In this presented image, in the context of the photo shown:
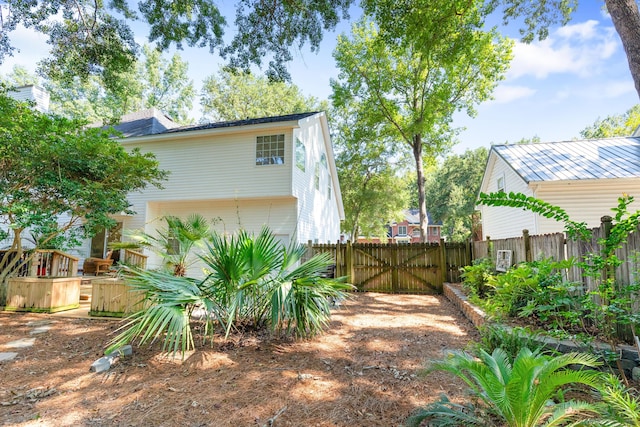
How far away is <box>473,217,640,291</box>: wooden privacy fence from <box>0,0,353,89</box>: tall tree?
6530mm

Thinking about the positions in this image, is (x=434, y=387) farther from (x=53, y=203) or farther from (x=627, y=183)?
(x=627, y=183)

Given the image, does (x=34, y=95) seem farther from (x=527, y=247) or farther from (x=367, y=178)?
(x=527, y=247)

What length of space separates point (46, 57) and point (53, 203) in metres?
4.07

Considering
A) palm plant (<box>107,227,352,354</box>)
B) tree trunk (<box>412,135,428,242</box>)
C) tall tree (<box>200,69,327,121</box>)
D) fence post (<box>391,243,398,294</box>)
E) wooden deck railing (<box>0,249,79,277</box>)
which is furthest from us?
tall tree (<box>200,69,327,121</box>)

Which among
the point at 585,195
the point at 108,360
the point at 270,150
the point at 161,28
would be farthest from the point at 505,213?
the point at 108,360

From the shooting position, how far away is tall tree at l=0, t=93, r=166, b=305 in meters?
6.00

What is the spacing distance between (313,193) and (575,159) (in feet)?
30.3

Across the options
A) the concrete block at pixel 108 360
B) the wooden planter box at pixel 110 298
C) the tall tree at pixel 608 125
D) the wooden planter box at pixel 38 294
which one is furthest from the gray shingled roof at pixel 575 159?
the tall tree at pixel 608 125

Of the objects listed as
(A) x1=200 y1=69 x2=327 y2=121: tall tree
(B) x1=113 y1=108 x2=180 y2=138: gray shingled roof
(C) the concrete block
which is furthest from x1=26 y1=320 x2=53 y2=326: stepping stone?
(A) x1=200 y1=69 x2=327 y2=121: tall tree

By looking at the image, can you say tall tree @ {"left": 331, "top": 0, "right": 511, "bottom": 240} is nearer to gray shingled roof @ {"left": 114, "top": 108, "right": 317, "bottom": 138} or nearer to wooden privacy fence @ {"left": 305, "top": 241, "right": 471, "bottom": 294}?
wooden privacy fence @ {"left": 305, "top": 241, "right": 471, "bottom": 294}

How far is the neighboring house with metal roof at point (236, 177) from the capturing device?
1063 cm

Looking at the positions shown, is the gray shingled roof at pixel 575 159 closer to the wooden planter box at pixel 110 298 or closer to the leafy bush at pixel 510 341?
the leafy bush at pixel 510 341

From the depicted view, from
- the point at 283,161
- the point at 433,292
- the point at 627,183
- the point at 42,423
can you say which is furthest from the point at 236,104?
the point at 42,423

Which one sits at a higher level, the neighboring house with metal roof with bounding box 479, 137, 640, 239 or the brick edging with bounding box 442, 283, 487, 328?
the neighboring house with metal roof with bounding box 479, 137, 640, 239
